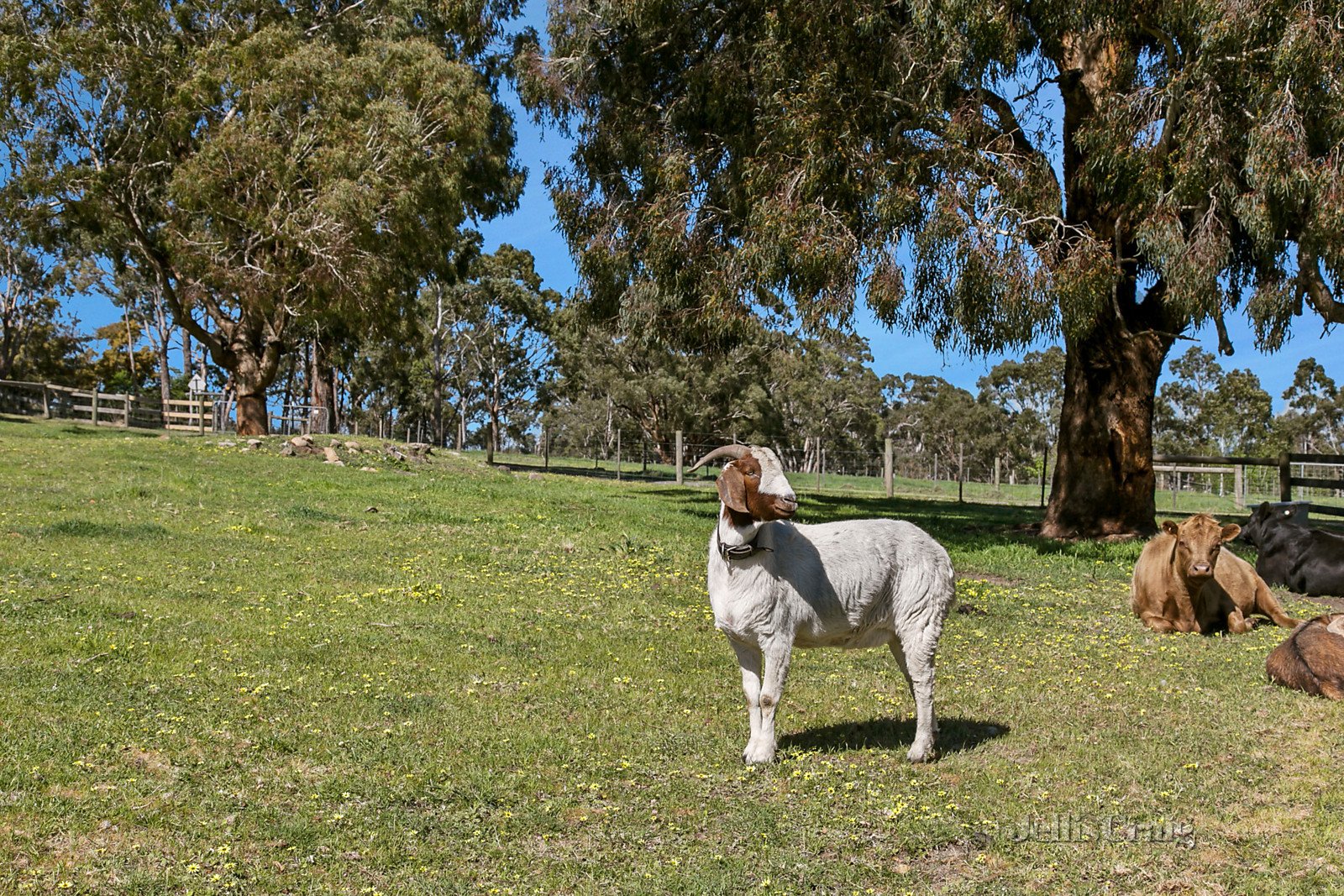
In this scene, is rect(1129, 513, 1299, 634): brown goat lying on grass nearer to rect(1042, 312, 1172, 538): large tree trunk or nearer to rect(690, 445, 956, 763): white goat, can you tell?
rect(690, 445, 956, 763): white goat

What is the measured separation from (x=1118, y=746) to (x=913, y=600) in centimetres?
196

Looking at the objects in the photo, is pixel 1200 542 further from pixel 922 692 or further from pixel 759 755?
pixel 759 755

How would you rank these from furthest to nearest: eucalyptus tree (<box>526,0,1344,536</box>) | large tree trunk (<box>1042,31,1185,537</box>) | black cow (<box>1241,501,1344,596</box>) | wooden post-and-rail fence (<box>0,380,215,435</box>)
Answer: wooden post-and-rail fence (<box>0,380,215,435</box>) < large tree trunk (<box>1042,31,1185,537</box>) < eucalyptus tree (<box>526,0,1344,536</box>) < black cow (<box>1241,501,1344,596</box>)

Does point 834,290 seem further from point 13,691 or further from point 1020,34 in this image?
point 13,691

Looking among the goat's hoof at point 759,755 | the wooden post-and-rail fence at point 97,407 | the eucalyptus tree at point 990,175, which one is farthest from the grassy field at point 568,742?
the wooden post-and-rail fence at point 97,407

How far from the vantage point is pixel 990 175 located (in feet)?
55.9

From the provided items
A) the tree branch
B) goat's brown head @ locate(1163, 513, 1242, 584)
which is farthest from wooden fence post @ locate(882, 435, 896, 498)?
goat's brown head @ locate(1163, 513, 1242, 584)

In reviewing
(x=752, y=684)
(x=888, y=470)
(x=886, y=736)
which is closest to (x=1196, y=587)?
(x=886, y=736)

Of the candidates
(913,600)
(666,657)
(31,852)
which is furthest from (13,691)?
(913,600)

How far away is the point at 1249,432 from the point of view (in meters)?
77.0

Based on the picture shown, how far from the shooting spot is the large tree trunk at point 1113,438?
19.1 metres

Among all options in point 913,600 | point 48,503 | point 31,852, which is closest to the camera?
point 31,852

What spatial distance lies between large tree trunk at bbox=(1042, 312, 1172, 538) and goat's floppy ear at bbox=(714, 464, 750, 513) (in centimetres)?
1490

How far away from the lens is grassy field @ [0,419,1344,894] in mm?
5109
